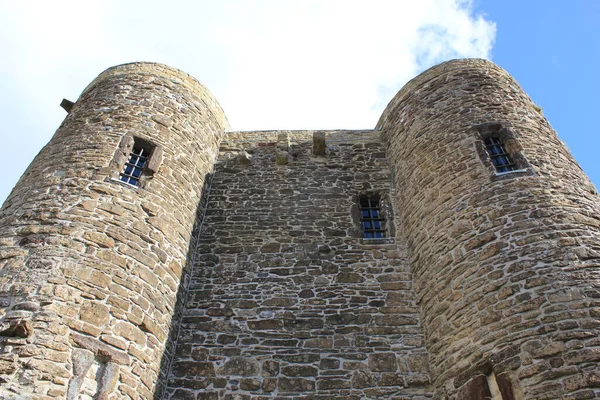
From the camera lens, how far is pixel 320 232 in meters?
9.09

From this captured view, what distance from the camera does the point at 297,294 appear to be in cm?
811

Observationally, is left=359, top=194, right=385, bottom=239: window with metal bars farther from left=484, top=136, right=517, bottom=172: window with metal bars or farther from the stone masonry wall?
left=484, top=136, right=517, bottom=172: window with metal bars

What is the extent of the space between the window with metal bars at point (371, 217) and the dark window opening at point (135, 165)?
406cm

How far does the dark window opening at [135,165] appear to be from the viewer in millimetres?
8164

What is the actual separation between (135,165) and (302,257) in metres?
3.23

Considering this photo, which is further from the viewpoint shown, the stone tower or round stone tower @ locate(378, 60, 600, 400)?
the stone tower

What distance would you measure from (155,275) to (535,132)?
6612mm

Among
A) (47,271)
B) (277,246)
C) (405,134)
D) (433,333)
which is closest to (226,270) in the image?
(277,246)

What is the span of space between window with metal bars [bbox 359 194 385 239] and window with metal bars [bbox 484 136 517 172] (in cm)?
226

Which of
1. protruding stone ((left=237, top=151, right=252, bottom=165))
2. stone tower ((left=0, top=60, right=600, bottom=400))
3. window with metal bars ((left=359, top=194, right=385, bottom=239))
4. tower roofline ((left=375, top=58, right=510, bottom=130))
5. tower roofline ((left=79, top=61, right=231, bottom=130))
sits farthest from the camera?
protruding stone ((left=237, top=151, right=252, bottom=165))

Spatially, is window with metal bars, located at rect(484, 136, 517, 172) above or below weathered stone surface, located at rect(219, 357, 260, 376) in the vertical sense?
above

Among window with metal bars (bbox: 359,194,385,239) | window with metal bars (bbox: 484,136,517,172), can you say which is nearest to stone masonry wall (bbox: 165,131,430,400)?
window with metal bars (bbox: 359,194,385,239)

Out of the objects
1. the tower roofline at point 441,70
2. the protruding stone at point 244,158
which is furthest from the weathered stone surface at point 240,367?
the tower roofline at point 441,70

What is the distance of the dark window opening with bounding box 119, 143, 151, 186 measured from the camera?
8164mm
